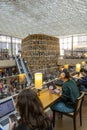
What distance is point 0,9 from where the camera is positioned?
9.68 metres

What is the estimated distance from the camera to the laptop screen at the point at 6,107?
6.26 feet

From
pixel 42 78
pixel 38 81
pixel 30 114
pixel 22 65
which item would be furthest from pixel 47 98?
pixel 22 65

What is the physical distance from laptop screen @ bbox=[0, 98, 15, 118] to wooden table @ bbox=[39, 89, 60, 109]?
0.76m

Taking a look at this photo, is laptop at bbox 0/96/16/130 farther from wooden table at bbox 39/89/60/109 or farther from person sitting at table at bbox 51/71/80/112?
person sitting at table at bbox 51/71/80/112

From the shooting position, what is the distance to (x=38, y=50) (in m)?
12.5

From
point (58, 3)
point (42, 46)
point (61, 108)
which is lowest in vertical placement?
point (61, 108)

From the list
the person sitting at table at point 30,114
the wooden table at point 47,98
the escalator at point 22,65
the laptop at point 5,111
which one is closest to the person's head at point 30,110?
the person sitting at table at point 30,114

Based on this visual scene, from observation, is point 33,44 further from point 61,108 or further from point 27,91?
point 27,91

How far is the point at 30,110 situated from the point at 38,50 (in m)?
11.2

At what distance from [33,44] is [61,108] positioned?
971cm

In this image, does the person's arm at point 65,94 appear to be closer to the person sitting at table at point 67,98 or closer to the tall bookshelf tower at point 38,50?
the person sitting at table at point 67,98

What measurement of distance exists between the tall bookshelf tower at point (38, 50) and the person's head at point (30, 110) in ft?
35.9

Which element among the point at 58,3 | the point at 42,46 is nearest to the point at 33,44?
the point at 42,46

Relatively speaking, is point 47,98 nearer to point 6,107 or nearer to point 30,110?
point 6,107
